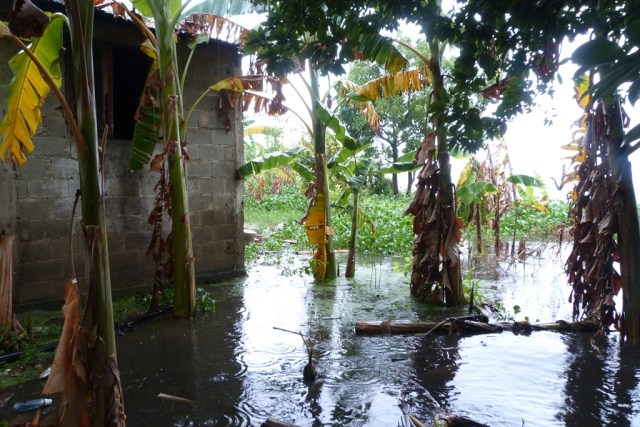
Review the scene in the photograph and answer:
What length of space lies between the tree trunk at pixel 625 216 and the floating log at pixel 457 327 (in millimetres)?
804

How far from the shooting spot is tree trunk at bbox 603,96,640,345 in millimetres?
4727

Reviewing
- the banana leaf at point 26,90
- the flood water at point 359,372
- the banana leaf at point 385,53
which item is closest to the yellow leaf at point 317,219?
the flood water at point 359,372

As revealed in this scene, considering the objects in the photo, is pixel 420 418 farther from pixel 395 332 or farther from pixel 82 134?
pixel 82 134

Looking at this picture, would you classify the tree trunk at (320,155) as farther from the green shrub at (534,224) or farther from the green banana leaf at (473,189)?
the green shrub at (534,224)

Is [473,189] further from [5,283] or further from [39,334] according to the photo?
[5,283]

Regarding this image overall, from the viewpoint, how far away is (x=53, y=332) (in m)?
5.35

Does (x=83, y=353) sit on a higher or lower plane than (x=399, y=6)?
lower

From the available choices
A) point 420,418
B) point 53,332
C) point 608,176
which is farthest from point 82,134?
point 608,176

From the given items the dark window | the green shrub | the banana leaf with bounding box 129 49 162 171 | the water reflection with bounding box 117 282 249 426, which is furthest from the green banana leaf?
the dark window

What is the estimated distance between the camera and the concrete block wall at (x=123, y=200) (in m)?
6.01

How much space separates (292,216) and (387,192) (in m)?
6.38

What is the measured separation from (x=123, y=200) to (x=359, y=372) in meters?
4.33

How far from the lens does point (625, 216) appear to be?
4777 mm

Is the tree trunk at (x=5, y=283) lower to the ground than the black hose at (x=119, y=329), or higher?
higher
